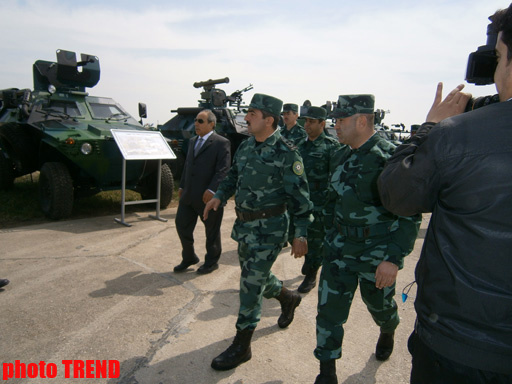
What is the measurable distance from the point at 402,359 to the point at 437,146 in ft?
6.73

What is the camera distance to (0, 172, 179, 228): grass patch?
614 centimetres

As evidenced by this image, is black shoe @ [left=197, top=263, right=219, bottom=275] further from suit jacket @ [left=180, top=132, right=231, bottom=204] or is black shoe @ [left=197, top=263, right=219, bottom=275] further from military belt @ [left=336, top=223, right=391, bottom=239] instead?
military belt @ [left=336, top=223, right=391, bottom=239]

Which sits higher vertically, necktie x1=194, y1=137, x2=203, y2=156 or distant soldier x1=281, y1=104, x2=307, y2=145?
distant soldier x1=281, y1=104, x2=307, y2=145

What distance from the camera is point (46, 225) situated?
19.1 ft

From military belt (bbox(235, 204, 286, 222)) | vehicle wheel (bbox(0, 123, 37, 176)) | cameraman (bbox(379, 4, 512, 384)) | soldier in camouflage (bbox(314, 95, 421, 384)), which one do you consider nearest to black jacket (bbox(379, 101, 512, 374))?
cameraman (bbox(379, 4, 512, 384))

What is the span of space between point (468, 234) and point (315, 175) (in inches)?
123

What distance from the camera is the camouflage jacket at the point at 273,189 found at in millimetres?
2676

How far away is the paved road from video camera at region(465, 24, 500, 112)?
76.6 inches

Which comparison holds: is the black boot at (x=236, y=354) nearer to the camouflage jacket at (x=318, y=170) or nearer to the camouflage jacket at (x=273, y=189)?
the camouflage jacket at (x=273, y=189)

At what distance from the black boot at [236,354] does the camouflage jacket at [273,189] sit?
637mm

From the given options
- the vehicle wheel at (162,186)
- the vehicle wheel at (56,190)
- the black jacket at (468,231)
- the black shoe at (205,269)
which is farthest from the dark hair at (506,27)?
the vehicle wheel at (162,186)

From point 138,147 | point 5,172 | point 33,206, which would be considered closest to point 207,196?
point 138,147

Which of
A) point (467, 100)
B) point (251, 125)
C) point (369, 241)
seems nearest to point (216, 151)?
point (251, 125)

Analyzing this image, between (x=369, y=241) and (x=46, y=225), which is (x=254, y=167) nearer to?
(x=369, y=241)
